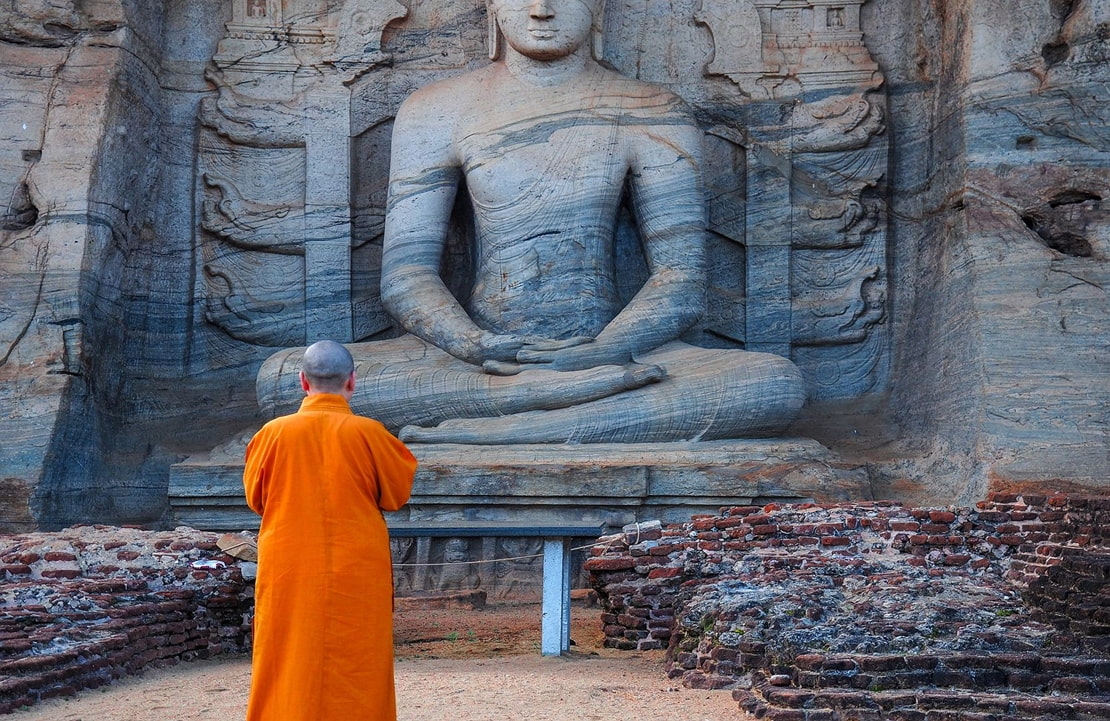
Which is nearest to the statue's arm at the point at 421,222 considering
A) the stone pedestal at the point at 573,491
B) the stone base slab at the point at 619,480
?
the stone base slab at the point at 619,480

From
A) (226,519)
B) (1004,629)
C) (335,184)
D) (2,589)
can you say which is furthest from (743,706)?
(335,184)

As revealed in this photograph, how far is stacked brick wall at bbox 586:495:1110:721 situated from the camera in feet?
18.3

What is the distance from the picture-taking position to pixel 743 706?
5.71 meters

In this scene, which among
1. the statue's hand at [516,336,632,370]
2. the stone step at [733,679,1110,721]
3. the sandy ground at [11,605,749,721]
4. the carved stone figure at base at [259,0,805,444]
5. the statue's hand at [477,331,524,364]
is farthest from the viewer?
the statue's hand at [477,331,524,364]

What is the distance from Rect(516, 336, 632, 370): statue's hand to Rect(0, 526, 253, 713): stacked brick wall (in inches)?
98.6

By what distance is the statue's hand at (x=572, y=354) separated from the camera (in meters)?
9.43

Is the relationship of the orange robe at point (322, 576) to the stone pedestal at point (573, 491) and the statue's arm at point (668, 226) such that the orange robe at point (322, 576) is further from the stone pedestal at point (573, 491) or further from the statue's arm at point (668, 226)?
the statue's arm at point (668, 226)

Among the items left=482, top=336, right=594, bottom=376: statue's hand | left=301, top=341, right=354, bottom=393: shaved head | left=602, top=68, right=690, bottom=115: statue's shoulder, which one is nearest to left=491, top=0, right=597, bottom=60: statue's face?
left=602, top=68, right=690, bottom=115: statue's shoulder

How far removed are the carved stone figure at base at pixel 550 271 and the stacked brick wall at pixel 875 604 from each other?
1.64 meters

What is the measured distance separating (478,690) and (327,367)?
187 centimetres

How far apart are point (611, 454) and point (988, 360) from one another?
212 centimetres

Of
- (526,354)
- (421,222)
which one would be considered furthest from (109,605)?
(421,222)

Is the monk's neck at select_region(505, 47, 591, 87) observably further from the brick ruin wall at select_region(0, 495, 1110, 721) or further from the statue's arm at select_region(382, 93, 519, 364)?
the brick ruin wall at select_region(0, 495, 1110, 721)

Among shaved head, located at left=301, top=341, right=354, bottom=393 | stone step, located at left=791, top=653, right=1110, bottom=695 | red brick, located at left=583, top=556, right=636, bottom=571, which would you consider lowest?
stone step, located at left=791, top=653, right=1110, bottom=695
